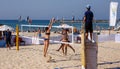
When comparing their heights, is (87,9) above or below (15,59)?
above

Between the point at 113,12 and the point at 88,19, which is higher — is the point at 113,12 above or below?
above

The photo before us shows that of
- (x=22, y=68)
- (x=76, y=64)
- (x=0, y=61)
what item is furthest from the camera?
(x=0, y=61)

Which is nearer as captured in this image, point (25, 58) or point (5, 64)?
point (5, 64)

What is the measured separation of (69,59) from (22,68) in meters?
2.78

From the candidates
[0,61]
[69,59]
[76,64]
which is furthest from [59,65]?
[0,61]

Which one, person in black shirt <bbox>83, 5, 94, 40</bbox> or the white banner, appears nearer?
person in black shirt <bbox>83, 5, 94, 40</bbox>

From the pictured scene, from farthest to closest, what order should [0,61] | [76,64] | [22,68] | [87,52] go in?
1. [0,61]
2. [76,64]
3. [22,68]
4. [87,52]

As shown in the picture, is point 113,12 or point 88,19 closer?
point 88,19

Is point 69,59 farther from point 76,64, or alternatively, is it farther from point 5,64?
point 5,64

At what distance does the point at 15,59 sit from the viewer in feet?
44.9

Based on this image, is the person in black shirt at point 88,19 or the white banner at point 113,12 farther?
the white banner at point 113,12

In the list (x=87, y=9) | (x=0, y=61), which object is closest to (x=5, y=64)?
(x=0, y=61)

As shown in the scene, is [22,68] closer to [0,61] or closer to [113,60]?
[0,61]

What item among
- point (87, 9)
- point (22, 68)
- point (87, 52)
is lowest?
point (22, 68)
